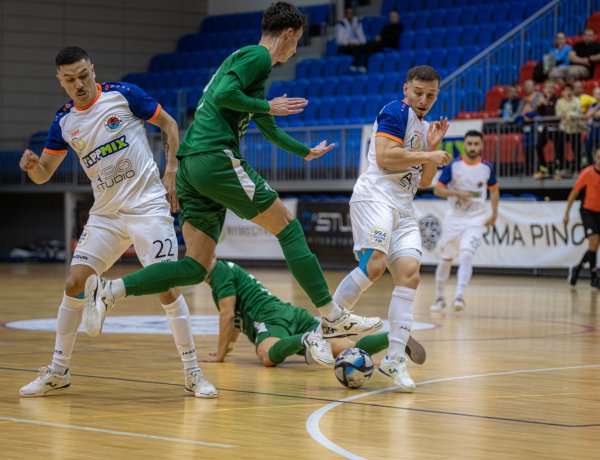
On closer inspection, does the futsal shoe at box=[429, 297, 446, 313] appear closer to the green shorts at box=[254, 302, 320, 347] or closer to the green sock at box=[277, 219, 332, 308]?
the green shorts at box=[254, 302, 320, 347]

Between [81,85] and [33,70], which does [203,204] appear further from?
[33,70]

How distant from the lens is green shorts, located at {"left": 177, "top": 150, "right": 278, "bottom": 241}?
5.86 metres

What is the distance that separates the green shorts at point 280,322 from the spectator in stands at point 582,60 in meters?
13.2

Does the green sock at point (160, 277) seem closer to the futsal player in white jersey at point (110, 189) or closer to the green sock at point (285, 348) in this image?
the futsal player in white jersey at point (110, 189)

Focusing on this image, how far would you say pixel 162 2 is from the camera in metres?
31.6

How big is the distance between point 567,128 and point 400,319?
13073mm

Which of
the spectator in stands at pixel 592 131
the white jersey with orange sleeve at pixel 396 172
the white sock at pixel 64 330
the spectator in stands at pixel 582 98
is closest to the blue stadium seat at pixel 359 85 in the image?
the spectator in stands at pixel 582 98

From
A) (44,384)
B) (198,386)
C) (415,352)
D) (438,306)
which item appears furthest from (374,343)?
(438,306)

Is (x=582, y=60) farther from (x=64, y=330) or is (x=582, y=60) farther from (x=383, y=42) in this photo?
(x=64, y=330)

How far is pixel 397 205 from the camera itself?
6.90 m

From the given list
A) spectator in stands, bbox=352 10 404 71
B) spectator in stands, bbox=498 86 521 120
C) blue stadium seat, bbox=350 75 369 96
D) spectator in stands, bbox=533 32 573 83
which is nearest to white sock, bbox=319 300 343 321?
spectator in stands, bbox=498 86 521 120

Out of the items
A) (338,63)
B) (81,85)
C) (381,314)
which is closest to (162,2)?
(338,63)

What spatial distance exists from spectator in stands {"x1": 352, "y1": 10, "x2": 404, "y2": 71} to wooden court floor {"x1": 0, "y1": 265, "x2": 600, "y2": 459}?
15.6 metres

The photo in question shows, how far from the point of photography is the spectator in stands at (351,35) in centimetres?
2552
